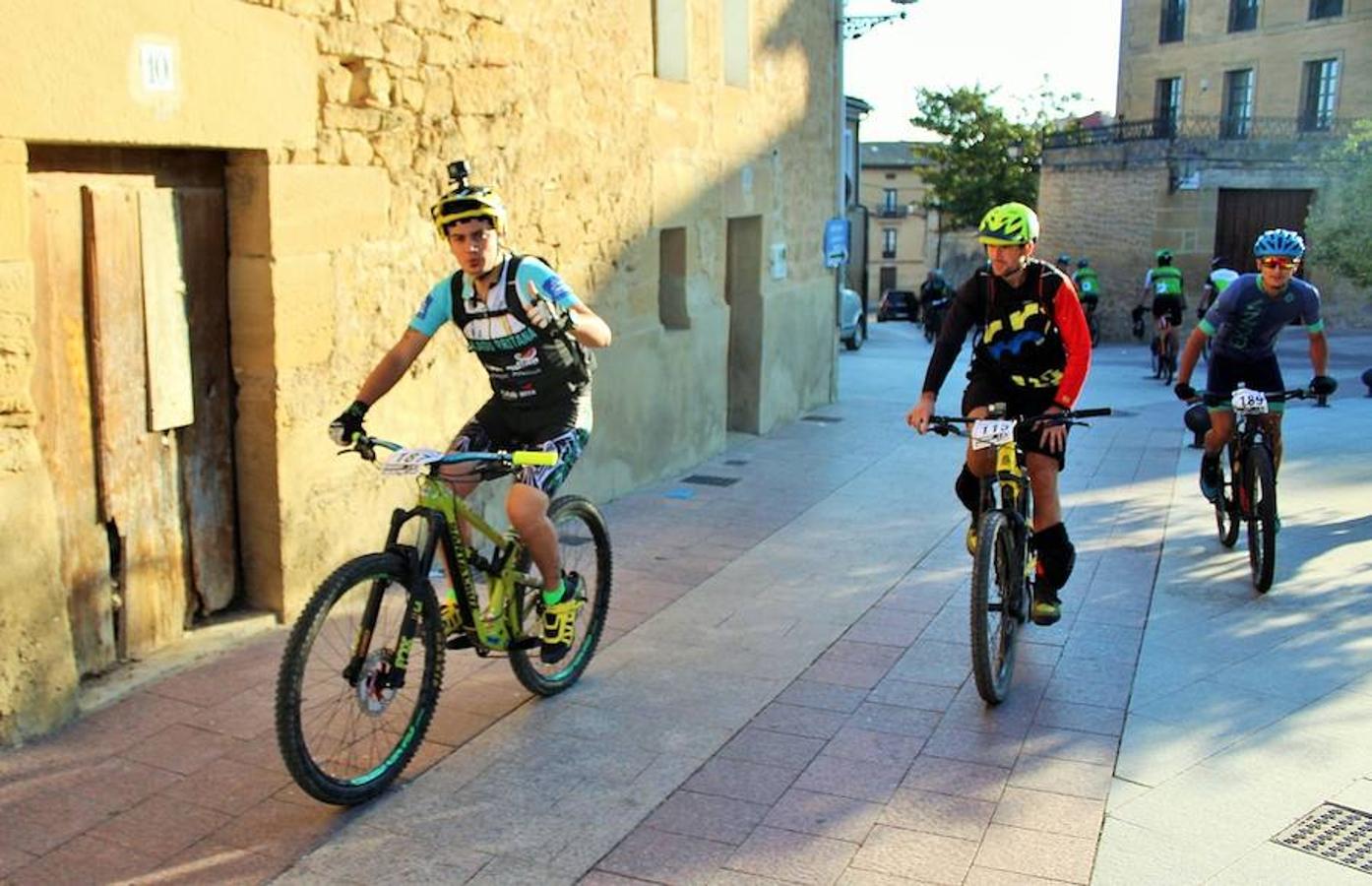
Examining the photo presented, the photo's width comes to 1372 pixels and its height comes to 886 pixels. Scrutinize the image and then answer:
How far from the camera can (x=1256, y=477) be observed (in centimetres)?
681

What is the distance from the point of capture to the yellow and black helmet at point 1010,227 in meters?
5.14

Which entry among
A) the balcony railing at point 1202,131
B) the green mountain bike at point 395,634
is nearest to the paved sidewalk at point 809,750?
the green mountain bike at point 395,634

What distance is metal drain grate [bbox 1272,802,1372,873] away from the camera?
3.83m

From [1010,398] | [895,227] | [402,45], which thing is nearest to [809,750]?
[1010,398]

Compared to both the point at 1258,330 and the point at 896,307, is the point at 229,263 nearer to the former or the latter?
the point at 1258,330

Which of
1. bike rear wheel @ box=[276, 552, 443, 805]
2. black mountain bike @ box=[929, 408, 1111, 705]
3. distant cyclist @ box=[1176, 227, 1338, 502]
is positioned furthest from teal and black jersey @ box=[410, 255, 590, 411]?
distant cyclist @ box=[1176, 227, 1338, 502]

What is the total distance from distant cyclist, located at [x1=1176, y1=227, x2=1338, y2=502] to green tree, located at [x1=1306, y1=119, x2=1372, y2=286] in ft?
36.7

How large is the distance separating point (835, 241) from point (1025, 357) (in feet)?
29.4

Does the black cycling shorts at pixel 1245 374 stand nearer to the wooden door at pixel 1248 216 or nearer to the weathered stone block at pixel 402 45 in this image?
the weathered stone block at pixel 402 45

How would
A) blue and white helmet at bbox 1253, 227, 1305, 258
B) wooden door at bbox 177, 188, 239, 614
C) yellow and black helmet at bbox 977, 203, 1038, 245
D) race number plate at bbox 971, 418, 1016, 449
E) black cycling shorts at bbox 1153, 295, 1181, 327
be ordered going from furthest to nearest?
black cycling shorts at bbox 1153, 295, 1181, 327
blue and white helmet at bbox 1253, 227, 1305, 258
wooden door at bbox 177, 188, 239, 614
yellow and black helmet at bbox 977, 203, 1038, 245
race number plate at bbox 971, 418, 1016, 449

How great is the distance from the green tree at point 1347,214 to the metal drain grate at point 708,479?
1108 cm

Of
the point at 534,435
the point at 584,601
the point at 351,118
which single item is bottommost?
the point at 584,601

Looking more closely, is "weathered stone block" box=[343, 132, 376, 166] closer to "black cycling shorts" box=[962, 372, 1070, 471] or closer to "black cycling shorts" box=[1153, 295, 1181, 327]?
"black cycling shorts" box=[962, 372, 1070, 471]

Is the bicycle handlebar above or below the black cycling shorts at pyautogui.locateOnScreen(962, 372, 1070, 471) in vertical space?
below
